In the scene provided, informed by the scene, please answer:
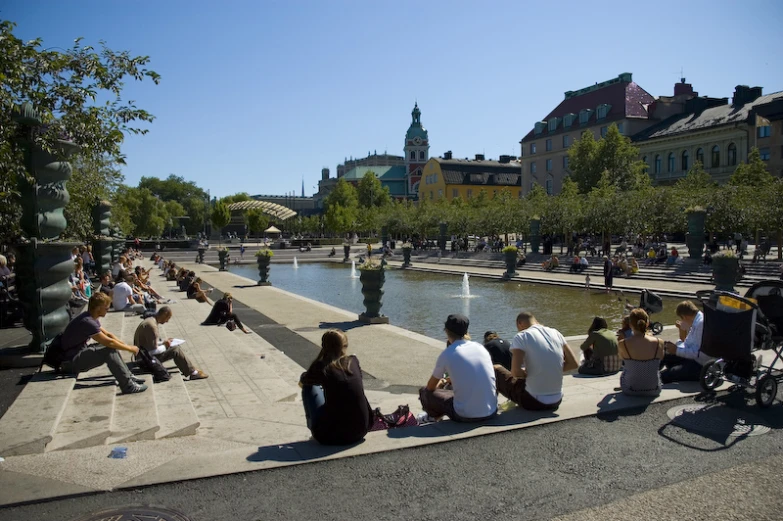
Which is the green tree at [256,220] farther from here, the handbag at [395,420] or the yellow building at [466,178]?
the handbag at [395,420]

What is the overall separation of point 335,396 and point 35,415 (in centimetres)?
316

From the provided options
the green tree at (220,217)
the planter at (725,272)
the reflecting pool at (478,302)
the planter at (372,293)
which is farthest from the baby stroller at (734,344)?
the green tree at (220,217)

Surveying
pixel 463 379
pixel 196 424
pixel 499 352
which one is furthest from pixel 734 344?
pixel 196 424

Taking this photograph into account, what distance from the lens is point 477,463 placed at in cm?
545

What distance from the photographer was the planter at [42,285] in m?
8.39

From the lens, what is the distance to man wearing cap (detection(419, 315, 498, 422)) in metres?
6.08

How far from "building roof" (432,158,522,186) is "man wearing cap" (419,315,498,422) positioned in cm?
10507

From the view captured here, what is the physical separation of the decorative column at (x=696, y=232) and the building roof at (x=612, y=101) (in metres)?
46.0

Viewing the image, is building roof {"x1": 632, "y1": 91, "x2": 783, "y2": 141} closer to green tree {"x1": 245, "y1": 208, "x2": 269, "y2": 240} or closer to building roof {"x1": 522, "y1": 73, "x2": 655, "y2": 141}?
building roof {"x1": 522, "y1": 73, "x2": 655, "y2": 141}

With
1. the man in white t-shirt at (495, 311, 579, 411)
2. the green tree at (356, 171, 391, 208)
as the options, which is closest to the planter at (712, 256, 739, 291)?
the man in white t-shirt at (495, 311, 579, 411)

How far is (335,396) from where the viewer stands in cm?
561

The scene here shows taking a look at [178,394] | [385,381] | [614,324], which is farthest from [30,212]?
[614,324]

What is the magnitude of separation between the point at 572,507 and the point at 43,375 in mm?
6449

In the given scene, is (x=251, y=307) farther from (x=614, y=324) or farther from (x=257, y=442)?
(x=257, y=442)
